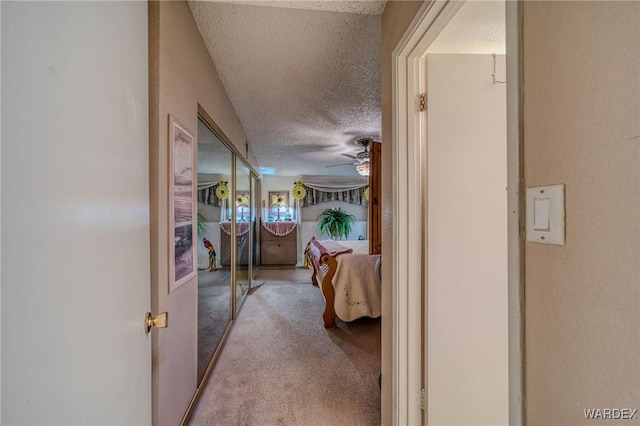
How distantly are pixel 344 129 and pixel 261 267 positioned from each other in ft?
12.0

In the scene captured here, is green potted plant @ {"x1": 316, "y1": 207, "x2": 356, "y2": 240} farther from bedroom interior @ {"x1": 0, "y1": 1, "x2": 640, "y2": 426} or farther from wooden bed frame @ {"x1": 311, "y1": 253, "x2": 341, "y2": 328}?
bedroom interior @ {"x1": 0, "y1": 1, "x2": 640, "y2": 426}

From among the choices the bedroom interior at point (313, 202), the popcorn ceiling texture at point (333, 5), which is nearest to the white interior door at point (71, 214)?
the popcorn ceiling texture at point (333, 5)

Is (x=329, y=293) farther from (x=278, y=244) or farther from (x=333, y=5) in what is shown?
(x=278, y=244)

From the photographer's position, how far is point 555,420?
464mm

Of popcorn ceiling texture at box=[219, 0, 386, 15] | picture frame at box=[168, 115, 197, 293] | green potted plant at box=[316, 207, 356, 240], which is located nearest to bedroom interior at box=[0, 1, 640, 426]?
picture frame at box=[168, 115, 197, 293]

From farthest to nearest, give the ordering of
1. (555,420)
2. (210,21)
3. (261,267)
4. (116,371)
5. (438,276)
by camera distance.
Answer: (261,267), (210,21), (438,276), (116,371), (555,420)

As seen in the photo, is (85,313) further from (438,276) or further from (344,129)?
(344,129)

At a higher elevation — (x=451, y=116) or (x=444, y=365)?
(x=451, y=116)

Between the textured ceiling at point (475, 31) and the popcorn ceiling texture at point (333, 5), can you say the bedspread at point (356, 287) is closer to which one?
the textured ceiling at point (475, 31)

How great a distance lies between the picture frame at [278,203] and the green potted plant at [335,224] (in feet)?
3.32

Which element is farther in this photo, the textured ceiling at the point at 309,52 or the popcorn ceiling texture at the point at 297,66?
the popcorn ceiling texture at the point at 297,66

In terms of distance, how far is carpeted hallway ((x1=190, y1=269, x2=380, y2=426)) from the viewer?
146 cm

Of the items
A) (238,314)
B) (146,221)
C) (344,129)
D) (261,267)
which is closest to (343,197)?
(261,267)

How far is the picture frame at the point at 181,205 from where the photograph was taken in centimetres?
114
